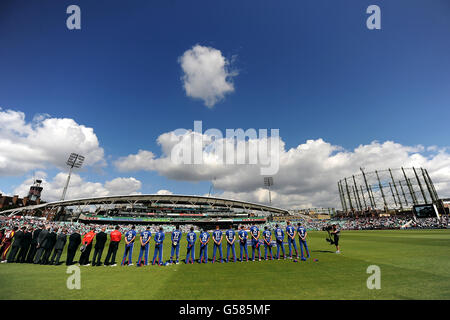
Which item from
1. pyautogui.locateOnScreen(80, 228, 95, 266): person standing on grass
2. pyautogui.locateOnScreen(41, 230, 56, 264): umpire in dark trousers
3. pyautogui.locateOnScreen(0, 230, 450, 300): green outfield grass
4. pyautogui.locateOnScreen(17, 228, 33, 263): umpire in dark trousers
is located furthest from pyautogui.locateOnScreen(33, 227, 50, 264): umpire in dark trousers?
pyautogui.locateOnScreen(80, 228, 95, 266): person standing on grass

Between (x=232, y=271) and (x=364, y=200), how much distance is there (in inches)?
3883

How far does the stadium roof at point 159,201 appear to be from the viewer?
6612cm

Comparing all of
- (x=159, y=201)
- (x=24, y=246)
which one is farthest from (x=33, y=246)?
(x=159, y=201)

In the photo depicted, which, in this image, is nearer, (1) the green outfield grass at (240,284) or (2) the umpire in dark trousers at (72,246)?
(1) the green outfield grass at (240,284)

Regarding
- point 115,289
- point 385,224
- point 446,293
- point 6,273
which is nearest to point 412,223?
point 385,224

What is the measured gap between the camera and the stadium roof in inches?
2603

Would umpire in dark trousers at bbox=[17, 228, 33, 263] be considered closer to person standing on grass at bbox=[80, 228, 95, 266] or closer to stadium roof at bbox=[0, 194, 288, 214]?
person standing on grass at bbox=[80, 228, 95, 266]

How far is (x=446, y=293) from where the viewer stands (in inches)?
179

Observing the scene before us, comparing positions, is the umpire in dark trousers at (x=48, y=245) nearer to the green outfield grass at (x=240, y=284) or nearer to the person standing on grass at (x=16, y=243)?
the person standing on grass at (x=16, y=243)

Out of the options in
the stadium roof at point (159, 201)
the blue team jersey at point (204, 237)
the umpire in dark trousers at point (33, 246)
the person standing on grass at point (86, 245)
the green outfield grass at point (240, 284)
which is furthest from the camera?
the stadium roof at point (159, 201)

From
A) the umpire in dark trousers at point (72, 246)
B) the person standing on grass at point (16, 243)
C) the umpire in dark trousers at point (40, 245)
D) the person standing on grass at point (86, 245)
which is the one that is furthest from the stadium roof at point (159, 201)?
the person standing on grass at point (86, 245)

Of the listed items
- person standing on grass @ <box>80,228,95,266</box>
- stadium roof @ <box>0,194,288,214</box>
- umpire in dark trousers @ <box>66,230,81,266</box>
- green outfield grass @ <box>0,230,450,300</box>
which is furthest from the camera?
stadium roof @ <box>0,194,288,214</box>

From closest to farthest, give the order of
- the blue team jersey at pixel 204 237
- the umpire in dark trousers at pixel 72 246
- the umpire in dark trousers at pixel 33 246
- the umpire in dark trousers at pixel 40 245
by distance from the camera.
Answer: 1. the umpire in dark trousers at pixel 72 246
2. the blue team jersey at pixel 204 237
3. the umpire in dark trousers at pixel 40 245
4. the umpire in dark trousers at pixel 33 246

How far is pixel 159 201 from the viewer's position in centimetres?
7281
